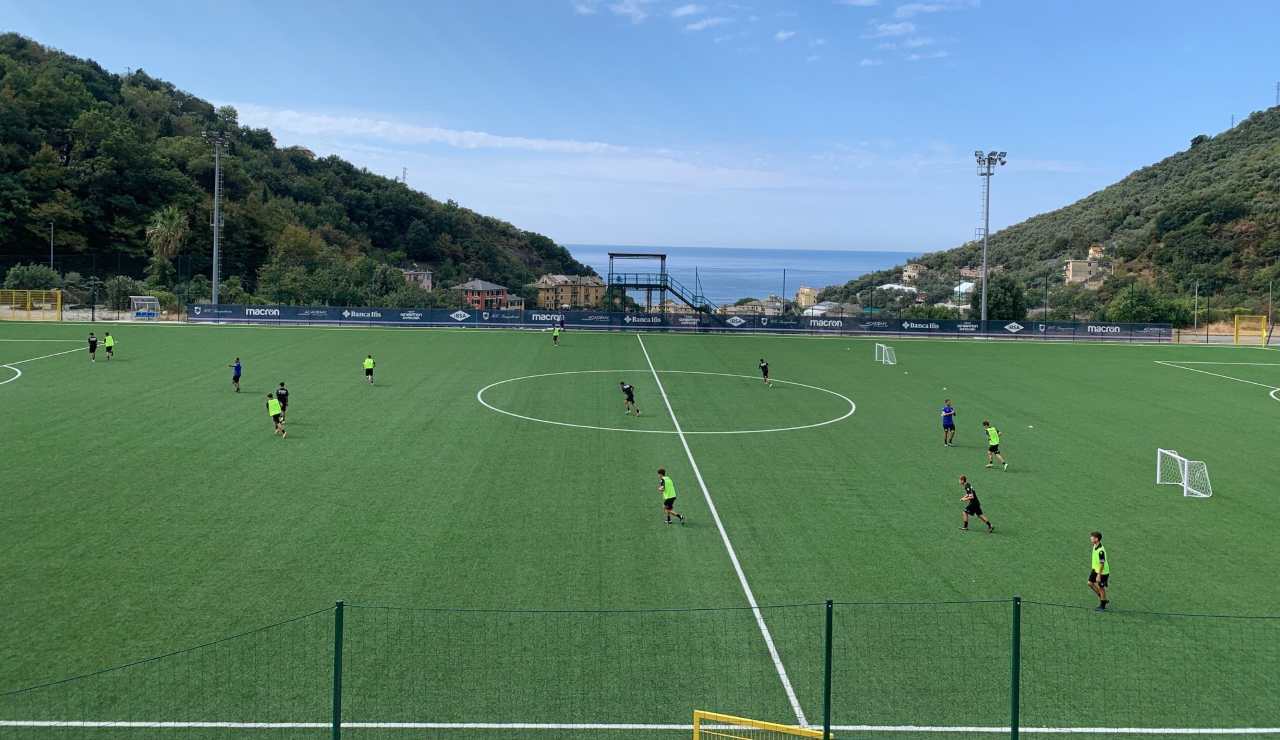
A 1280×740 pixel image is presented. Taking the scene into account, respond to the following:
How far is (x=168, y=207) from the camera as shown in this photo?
102438 millimetres

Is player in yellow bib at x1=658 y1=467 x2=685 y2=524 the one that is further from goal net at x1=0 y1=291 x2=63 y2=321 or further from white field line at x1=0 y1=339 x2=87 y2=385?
goal net at x1=0 y1=291 x2=63 y2=321

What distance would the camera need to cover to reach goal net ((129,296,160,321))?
226 feet

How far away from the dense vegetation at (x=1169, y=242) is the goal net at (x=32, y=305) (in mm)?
76120

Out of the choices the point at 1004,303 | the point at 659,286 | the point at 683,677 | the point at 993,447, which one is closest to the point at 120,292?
the point at 659,286

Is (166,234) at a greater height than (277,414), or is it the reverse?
(166,234)

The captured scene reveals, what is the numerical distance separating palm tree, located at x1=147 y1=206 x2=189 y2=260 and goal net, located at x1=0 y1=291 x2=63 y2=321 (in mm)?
22400

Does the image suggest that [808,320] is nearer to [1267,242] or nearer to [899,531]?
[899,531]

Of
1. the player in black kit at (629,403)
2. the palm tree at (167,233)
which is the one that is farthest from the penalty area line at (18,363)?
the palm tree at (167,233)

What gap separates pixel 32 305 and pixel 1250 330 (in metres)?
97.6

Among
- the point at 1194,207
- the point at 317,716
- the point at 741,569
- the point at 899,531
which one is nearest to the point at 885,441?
the point at 899,531

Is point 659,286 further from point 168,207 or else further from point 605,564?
point 168,207

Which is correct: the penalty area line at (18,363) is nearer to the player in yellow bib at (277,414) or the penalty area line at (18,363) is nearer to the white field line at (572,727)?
the player in yellow bib at (277,414)

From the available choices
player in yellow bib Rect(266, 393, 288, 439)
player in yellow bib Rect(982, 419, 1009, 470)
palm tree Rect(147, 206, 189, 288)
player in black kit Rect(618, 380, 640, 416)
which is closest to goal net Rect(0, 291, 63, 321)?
palm tree Rect(147, 206, 189, 288)

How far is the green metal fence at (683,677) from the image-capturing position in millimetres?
11258
